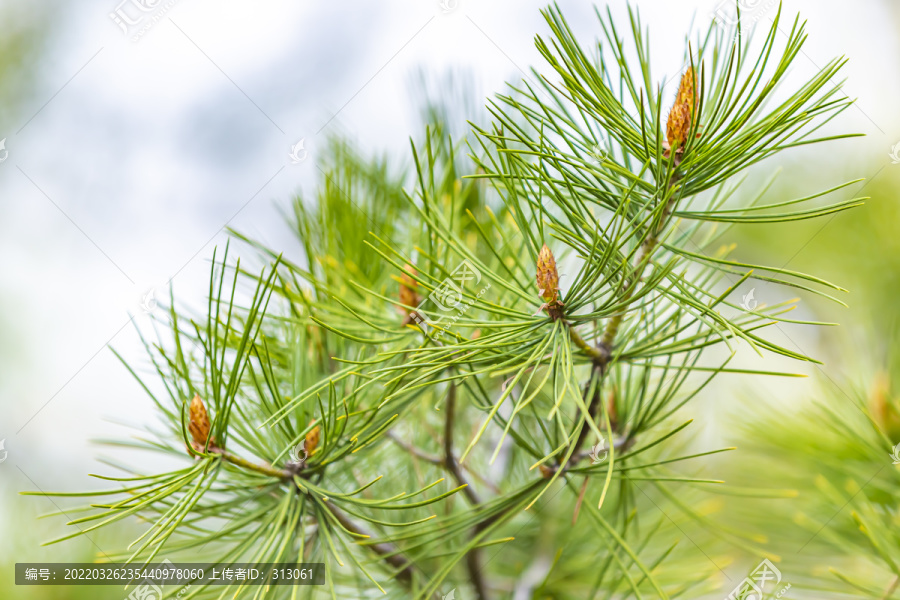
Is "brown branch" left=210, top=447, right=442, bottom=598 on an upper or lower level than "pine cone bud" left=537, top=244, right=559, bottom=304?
lower

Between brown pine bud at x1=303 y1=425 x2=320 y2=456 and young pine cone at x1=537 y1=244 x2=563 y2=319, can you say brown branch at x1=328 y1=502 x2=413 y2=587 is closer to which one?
brown pine bud at x1=303 y1=425 x2=320 y2=456

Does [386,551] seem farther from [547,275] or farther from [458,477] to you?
[547,275]

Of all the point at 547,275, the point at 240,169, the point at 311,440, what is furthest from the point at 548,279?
the point at 240,169

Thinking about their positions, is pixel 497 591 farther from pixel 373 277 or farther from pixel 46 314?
pixel 46 314

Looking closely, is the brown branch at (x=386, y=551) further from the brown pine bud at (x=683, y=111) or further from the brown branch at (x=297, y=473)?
the brown pine bud at (x=683, y=111)

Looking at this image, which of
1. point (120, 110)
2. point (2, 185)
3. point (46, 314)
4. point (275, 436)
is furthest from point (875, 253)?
point (120, 110)

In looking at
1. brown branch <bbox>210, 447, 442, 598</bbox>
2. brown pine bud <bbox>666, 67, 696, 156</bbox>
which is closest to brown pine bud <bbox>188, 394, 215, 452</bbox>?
brown branch <bbox>210, 447, 442, 598</bbox>
